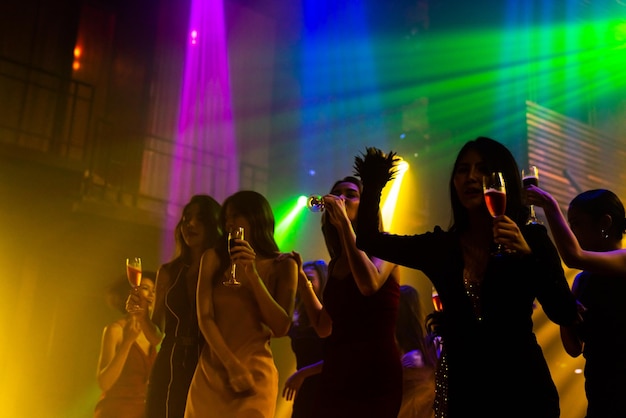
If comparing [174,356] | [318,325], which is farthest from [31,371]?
[318,325]

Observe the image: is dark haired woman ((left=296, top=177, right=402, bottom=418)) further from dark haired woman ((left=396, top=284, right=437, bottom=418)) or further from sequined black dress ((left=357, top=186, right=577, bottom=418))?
dark haired woman ((left=396, top=284, right=437, bottom=418))

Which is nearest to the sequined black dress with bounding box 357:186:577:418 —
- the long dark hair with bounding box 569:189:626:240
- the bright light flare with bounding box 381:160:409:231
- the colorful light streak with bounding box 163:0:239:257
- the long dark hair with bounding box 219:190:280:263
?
the long dark hair with bounding box 569:189:626:240

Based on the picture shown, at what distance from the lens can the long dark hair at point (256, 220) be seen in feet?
10.3

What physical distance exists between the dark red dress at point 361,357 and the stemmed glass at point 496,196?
0.98 m

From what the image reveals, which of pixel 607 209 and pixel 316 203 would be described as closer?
pixel 607 209

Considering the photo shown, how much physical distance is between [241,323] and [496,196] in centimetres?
154

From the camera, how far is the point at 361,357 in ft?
8.45

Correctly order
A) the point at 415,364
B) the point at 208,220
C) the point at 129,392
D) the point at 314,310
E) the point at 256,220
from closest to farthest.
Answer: the point at 314,310 < the point at 256,220 < the point at 208,220 < the point at 415,364 < the point at 129,392

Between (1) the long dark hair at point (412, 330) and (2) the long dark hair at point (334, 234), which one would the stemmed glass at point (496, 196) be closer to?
(2) the long dark hair at point (334, 234)

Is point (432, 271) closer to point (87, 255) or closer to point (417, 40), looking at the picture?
point (87, 255)

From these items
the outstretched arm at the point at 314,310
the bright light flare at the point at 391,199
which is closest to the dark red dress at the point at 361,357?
the outstretched arm at the point at 314,310

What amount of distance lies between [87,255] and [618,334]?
6675 millimetres

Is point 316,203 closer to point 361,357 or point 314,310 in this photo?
point 314,310

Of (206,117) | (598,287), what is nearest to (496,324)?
(598,287)
